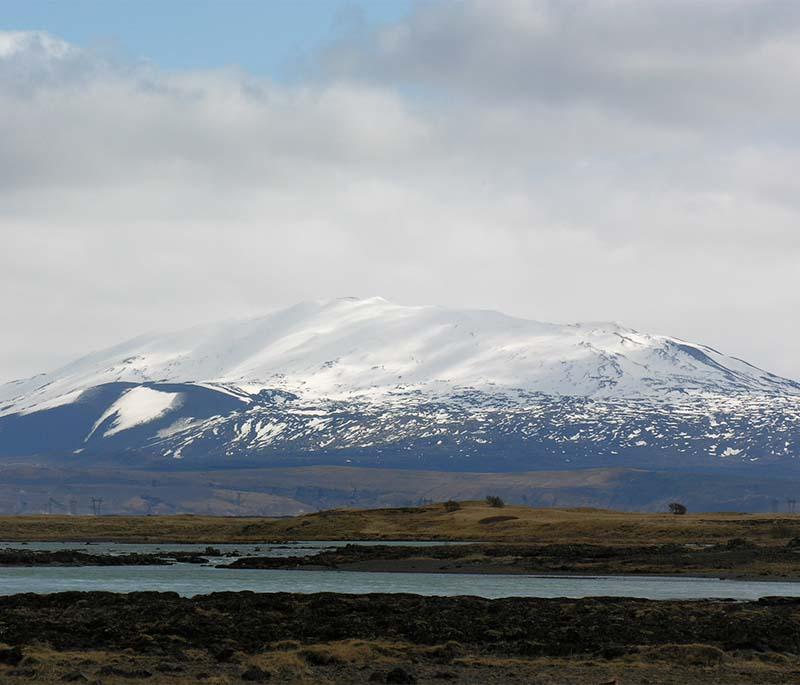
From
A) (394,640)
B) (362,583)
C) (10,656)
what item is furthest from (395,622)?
(362,583)

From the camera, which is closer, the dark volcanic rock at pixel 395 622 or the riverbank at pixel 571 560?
the dark volcanic rock at pixel 395 622

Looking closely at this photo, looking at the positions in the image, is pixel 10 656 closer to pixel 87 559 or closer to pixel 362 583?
pixel 362 583

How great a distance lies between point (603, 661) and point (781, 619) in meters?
14.7

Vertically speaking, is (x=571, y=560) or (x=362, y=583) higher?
(x=362, y=583)

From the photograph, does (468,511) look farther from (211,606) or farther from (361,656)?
(361,656)

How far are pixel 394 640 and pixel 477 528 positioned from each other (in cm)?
11485

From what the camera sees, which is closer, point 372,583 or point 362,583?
point 362,583

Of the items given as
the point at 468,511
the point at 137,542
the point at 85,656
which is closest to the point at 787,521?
the point at 468,511

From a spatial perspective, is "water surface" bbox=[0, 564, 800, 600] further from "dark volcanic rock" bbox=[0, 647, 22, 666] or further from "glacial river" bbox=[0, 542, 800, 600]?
"dark volcanic rock" bbox=[0, 647, 22, 666]

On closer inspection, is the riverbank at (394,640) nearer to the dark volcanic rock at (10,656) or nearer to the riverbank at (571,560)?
the dark volcanic rock at (10,656)

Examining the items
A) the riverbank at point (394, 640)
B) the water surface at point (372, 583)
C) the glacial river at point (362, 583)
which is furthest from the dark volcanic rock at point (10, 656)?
the glacial river at point (362, 583)

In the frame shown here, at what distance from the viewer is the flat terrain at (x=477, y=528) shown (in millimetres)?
141375

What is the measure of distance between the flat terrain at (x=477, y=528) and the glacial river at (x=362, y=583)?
3855cm

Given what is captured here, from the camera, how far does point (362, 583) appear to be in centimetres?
8938
